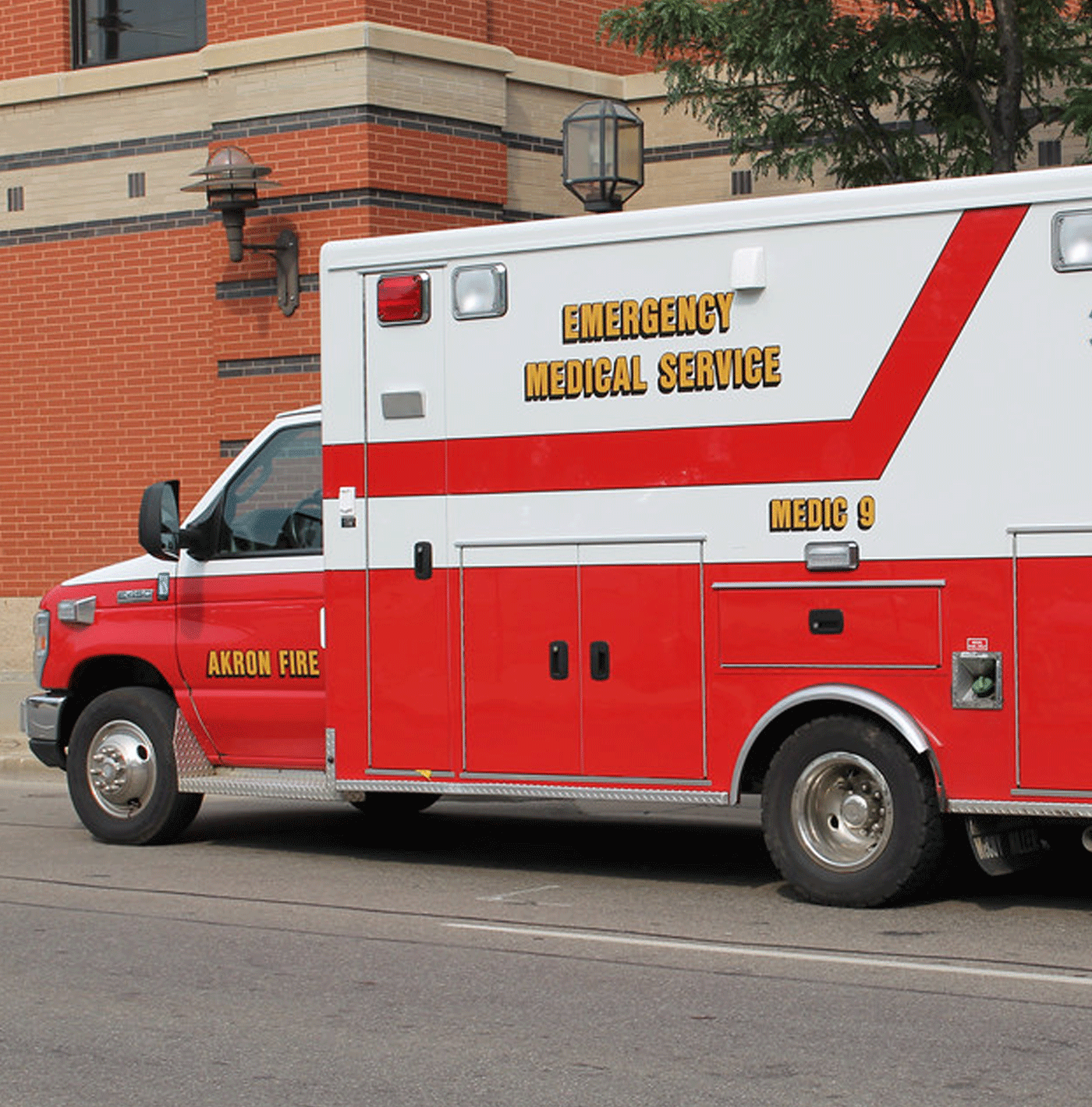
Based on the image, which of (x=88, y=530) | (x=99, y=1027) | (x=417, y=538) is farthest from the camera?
(x=88, y=530)

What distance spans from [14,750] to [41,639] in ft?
13.5

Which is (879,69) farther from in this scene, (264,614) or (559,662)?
(559,662)

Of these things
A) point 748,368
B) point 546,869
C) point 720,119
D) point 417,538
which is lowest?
point 546,869

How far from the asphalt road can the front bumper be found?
534 millimetres

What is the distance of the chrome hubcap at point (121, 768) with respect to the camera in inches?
429

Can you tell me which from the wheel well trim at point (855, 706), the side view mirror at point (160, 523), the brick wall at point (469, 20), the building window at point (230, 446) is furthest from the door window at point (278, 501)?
the brick wall at point (469, 20)

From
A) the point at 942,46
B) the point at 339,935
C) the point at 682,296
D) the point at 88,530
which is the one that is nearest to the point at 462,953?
the point at 339,935

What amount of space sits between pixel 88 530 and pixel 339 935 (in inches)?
468

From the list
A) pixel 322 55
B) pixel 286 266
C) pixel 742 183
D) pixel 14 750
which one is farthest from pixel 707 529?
pixel 742 183

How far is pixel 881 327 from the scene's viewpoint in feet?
28.1

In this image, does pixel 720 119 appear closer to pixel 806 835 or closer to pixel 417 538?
pixel 417 538

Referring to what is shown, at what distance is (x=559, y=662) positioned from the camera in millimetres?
9305

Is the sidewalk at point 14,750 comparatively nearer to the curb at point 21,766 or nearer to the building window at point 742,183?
the curb at point 21,766

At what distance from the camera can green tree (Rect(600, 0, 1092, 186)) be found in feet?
46.5
